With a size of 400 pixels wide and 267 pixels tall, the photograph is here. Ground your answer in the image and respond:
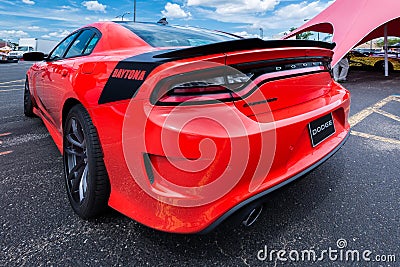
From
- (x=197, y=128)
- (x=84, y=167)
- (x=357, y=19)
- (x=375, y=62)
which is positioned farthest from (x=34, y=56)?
(x=375, y=62)

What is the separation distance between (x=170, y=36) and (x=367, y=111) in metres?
4.22

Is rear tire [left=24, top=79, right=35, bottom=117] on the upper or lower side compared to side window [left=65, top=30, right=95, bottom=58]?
lower

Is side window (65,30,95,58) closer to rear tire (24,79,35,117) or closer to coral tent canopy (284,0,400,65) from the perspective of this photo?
rear tire (24,79,35,117)

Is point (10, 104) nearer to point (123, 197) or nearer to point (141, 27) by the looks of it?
point (141, 27)

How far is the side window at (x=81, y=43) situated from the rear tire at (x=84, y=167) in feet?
2.52

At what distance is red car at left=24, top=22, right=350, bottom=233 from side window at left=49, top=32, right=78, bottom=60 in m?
1.28

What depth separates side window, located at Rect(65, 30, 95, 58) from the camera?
247 cm

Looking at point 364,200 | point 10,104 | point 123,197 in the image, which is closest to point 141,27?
point 123,197

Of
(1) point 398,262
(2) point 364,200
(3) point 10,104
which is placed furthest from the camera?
(3) point 10,104

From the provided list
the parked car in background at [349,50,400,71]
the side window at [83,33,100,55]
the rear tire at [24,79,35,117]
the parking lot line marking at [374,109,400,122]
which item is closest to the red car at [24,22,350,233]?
the side window at [83,33,100,55]

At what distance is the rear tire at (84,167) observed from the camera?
1.66 metres

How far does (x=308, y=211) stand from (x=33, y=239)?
1707mm

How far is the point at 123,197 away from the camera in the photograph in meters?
1.57

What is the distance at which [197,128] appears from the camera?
1.27m
